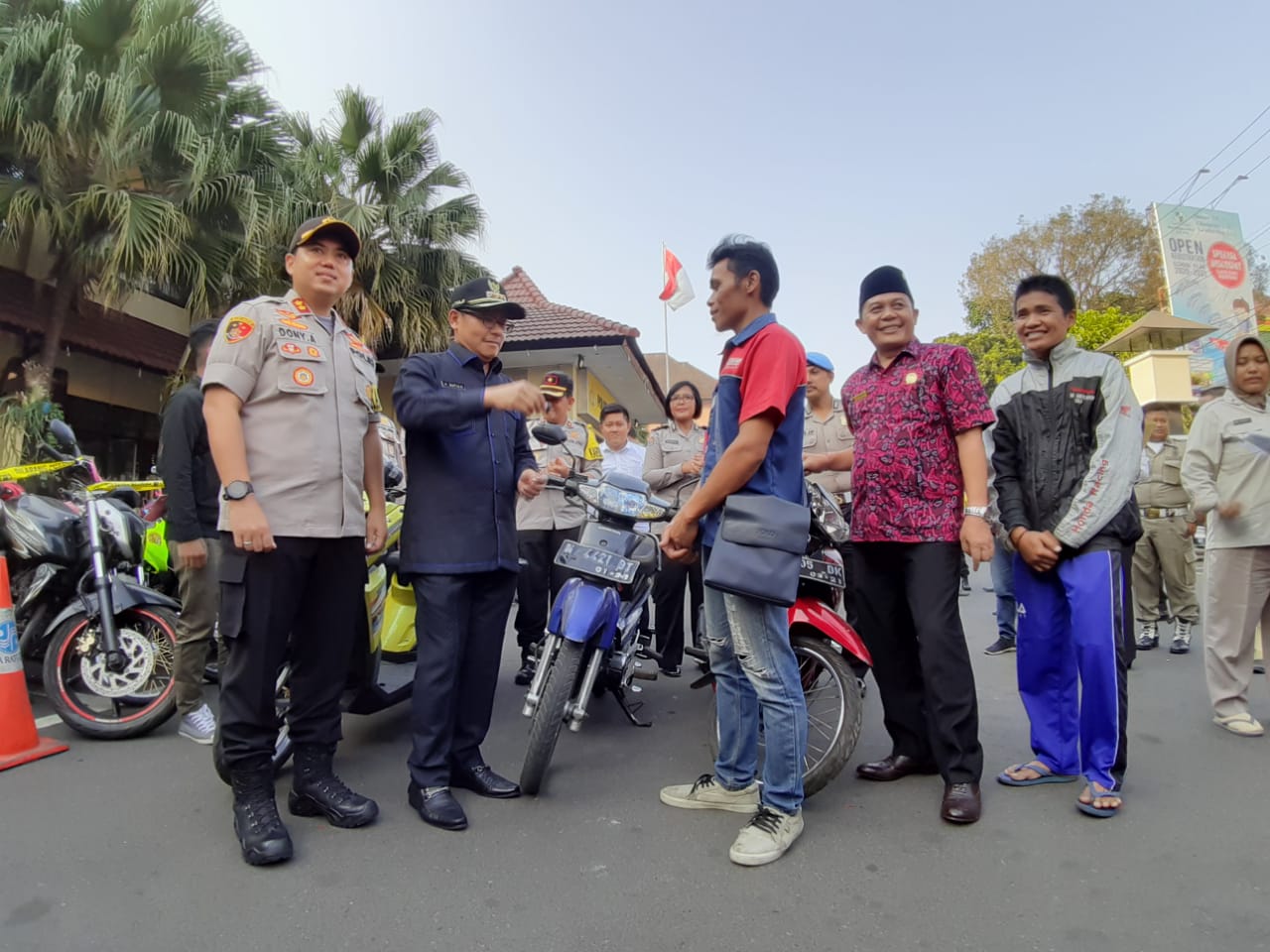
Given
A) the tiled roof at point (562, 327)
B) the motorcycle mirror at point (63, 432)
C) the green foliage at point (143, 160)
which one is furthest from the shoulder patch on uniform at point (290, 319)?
the tiled roof at point (562, 327)

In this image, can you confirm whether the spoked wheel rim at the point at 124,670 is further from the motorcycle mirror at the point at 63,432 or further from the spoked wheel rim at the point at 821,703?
the spoked wheel rim at the point at 821,703

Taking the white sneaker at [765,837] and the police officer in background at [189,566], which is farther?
the police officer in background at [189,566]

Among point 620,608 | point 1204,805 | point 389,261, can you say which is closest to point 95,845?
point 620,608

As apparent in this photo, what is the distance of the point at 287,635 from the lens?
8.55 ft

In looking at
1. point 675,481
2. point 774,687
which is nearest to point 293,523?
point 774,687

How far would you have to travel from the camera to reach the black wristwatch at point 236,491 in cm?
243

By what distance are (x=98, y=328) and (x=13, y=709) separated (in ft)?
31.3

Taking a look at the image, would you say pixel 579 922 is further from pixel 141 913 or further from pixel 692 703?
pixel 692 703

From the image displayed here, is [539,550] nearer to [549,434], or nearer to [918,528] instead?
[549,434]

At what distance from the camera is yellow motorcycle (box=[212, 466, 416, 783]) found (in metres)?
3.12

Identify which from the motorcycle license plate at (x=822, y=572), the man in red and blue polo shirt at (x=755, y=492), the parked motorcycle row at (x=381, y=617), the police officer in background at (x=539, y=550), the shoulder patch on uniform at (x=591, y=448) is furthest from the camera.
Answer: the shoulder patch on uniform at (x=591, y=448)

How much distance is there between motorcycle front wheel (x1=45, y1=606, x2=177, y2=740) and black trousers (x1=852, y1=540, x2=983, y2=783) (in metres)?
3.12

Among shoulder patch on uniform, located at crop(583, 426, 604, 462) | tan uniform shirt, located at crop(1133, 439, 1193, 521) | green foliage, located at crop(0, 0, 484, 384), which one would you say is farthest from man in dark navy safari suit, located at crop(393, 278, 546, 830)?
green foliage, located at crop(0, 0, 484, 384)

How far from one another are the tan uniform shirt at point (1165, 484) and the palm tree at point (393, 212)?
31.5 feet
